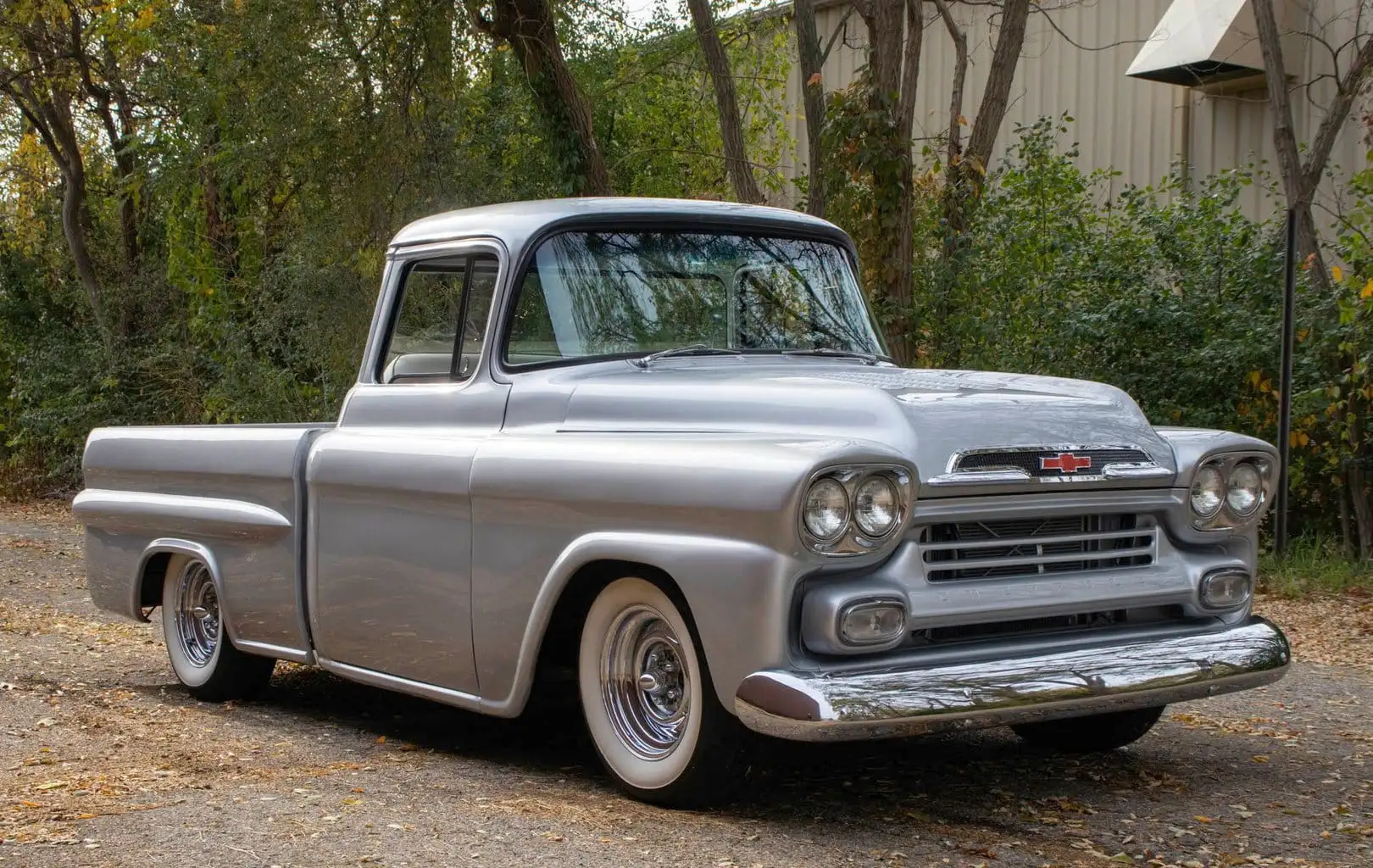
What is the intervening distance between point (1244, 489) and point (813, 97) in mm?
8405

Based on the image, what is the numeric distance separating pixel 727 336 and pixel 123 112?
16.4 m

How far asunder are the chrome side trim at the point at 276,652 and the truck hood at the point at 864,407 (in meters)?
1.53

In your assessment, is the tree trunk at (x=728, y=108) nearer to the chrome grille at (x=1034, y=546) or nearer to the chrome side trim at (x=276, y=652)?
the chrome side trim at (x=276, y=652)

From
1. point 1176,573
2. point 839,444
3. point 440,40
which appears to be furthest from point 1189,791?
point 440,40

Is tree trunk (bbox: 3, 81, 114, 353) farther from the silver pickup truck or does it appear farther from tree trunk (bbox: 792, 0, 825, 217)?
the silver pickup truck

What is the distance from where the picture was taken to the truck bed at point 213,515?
631cm

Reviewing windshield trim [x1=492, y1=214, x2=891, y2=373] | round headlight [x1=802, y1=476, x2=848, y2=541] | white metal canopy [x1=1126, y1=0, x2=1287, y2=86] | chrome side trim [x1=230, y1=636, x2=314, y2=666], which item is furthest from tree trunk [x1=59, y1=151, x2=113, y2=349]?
round headlight [x1=802, y1=476, x2=848, y2=541]

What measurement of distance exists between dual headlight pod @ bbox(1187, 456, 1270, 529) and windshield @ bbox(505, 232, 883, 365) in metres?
1.49

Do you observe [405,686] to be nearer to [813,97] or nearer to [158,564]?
[158,564]

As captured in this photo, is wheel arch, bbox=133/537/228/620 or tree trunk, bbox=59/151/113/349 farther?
tree trunk, bbox=59/151/113/349

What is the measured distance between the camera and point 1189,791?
4.99 metres

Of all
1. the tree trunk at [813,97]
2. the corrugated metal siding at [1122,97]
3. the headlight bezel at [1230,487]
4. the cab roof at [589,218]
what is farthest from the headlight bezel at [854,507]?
the corrugated metal siding at [1122,97]

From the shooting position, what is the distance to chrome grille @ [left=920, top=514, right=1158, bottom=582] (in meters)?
4.48

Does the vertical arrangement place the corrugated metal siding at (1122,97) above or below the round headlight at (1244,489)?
above
